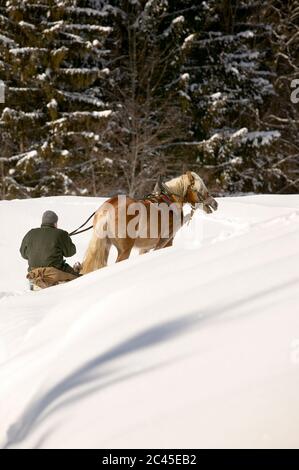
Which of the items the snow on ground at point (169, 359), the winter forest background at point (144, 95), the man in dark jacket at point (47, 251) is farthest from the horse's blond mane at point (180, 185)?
the winter forest background at point (144, 95)

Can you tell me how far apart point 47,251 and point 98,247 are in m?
0.64

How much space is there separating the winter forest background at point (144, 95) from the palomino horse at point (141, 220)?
11.1 metres

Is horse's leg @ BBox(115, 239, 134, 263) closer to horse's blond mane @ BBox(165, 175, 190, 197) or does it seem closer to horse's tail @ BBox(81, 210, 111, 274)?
horse's tail @ BBox(81, 210, 111, 274)

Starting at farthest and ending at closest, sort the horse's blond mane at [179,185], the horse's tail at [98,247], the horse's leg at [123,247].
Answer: the horse's blond mane at [179,185]
the horse's leg at [123,247]
the horse's tail at [98,247]

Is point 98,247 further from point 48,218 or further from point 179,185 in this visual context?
point 179,185

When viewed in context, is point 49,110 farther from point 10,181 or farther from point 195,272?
point 195,272

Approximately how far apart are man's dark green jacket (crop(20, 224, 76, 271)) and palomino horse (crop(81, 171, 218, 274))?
0.37m

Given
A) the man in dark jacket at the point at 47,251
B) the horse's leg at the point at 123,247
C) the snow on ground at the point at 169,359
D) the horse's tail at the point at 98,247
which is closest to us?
the snow on ground at the point at 169,359

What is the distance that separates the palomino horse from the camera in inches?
255

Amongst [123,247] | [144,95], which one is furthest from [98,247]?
[144,95]

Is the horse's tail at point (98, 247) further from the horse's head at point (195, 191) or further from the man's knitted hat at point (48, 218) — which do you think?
the horse's head at point (195, 191)

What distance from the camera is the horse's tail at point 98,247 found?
20.9 feet

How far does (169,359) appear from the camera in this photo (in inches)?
85.1

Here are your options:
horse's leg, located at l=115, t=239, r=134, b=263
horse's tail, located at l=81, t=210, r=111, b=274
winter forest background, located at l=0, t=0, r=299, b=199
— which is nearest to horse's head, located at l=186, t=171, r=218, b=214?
horse's leg, located at l=115, t=239, r=134, b=263
